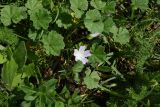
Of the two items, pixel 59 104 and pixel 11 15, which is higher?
pixel 11 15

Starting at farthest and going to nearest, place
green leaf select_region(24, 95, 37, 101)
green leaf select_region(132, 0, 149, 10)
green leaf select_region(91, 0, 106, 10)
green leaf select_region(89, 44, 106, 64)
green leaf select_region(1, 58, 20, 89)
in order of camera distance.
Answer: green leaf select_region(132, 0, 149, 10) < green leaf select_region(91, 0, 106, 10) < green leaf select_region(89, 44, 106, 64) < green leaf select_region(1, 58, 20, 89) < green leaf select_region(24, 95, 37, 101)

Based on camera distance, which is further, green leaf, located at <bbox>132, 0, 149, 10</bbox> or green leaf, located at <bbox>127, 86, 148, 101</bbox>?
green leaf, located at <bbox>132, 0, 149, 10</bbox>

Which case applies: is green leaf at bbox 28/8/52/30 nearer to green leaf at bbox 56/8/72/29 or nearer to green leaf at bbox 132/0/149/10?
green leaf at bbox 56/8/72/29

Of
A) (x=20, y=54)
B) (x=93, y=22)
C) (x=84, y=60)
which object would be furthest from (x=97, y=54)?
(x=20, y=54)

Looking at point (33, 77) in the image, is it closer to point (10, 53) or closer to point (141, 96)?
point (10, 53)

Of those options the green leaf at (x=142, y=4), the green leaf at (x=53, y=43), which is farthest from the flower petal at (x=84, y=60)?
the green leaf at (x=142, y=4)

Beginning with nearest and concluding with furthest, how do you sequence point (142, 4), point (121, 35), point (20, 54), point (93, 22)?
point (20, 54)
point (93, 22)
point (121, 35)
point (142, 4)

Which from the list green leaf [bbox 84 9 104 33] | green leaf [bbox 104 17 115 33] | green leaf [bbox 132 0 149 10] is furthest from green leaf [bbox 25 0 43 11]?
green leaf [bbox 132 0 149 10]

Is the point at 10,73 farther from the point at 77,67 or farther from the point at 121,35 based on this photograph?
the point at 121,35

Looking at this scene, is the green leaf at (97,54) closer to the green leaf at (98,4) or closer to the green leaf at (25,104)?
the green leaf at (98,4)
